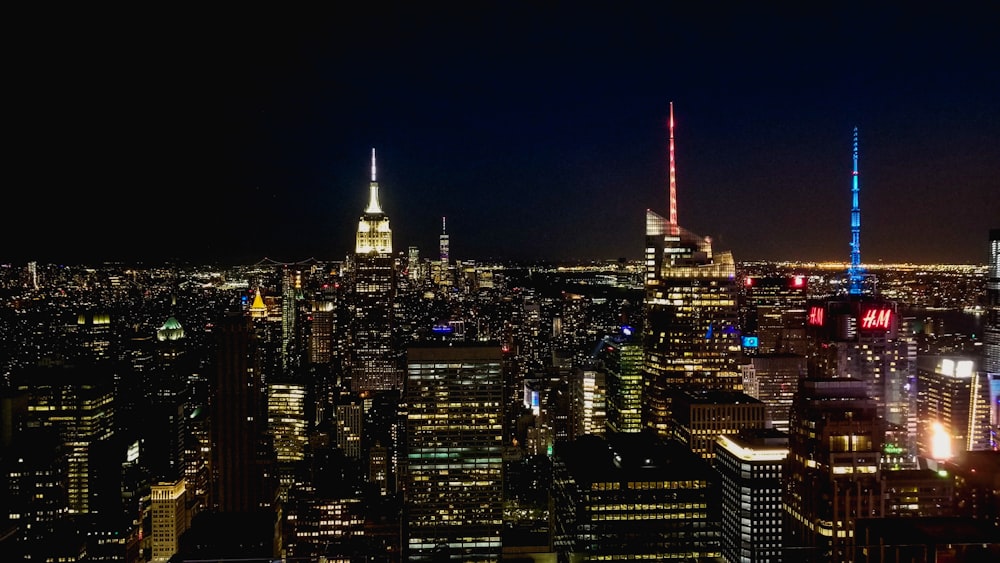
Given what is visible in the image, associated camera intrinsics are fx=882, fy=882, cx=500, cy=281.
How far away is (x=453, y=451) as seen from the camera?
549 inches

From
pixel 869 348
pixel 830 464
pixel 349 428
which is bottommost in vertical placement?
pixel 349 428

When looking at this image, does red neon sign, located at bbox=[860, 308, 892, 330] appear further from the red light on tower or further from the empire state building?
the empire state building

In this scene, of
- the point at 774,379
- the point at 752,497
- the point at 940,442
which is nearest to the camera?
the point at 752,497

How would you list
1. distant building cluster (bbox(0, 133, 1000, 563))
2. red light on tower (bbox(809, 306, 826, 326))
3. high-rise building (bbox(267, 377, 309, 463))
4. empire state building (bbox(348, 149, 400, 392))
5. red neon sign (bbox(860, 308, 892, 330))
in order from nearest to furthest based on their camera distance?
distant building cluster (bbox(0, 133, 1000, 563)) → red neon sign (bbox(860, 308, 892, 330)) → high-rise building (bbox(267, 377, 309, 463)) → red light on tower (bbox(809, 306, 826, 326)) → empire state building (bbox(348, 149, 400, 392))

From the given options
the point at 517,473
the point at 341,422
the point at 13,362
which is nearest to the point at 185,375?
the point at 341,422

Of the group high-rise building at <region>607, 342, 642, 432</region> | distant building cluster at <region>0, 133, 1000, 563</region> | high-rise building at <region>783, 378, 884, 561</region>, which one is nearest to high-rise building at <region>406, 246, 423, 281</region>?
distant building cluster at <region>0, 133, 1000, 563</region>

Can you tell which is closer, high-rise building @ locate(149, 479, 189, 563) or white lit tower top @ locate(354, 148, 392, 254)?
high-rise building @ locate(149, 479, 189, 563)

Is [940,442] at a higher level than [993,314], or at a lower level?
lower

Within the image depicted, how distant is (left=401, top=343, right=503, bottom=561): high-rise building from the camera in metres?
13.2

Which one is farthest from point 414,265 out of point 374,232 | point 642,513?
point 642,513

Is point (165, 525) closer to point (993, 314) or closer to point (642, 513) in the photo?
point (642, 513)

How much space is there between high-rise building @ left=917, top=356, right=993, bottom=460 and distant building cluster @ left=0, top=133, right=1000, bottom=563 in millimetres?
48

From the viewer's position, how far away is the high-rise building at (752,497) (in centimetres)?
1006

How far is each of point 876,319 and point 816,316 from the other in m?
1.98
